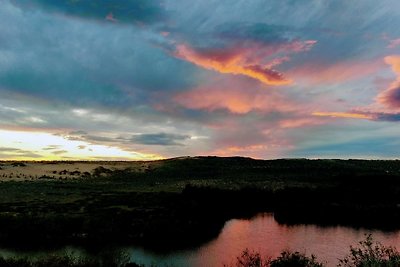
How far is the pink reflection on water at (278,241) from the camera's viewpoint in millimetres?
43781

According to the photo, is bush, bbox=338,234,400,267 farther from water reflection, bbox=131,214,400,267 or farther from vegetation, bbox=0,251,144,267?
vegetation, bbox=0,251,144,267

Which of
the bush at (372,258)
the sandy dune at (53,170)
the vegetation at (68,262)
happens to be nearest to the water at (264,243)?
the vegetation at (68,262)

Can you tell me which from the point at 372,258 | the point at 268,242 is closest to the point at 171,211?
the point at 268,242

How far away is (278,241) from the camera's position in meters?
50.9

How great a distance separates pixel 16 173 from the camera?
138 m

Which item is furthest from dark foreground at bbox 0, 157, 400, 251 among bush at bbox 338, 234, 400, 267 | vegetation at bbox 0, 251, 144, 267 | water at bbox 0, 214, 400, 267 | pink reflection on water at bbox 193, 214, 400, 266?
bush at bbox 338, 234, 400, 267

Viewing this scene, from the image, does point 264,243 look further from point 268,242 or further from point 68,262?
point 68,262

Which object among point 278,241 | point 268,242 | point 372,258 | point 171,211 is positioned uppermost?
point 171,211

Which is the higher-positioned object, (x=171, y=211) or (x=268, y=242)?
(x=171, y=211)

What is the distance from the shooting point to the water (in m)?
42.2

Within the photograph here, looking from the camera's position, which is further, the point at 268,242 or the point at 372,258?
the point at 268,242

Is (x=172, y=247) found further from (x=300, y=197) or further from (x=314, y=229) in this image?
(x=300, y=197)

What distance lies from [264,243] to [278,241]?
192cm

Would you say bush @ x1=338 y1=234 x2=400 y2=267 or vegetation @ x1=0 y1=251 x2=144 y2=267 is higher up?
bush @ x1=338 y1=234 x2=400 y2=267
